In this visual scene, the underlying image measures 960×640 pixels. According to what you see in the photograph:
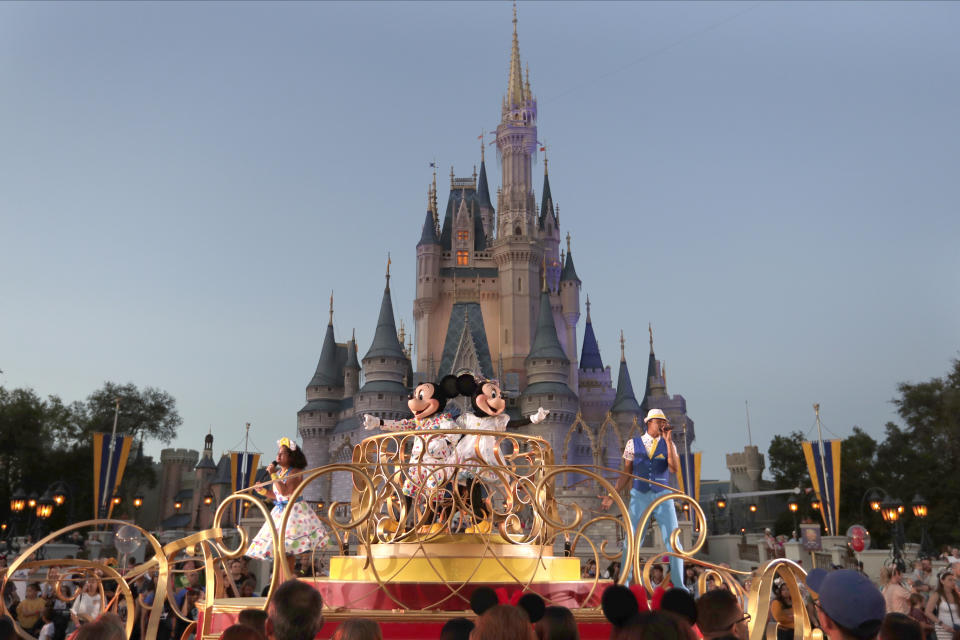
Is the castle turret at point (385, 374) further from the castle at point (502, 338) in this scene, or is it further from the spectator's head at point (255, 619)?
the spectator's head at point (255, 619)

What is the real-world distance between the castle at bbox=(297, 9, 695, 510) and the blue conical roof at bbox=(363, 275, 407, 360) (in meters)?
0.08

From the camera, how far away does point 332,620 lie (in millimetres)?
4246

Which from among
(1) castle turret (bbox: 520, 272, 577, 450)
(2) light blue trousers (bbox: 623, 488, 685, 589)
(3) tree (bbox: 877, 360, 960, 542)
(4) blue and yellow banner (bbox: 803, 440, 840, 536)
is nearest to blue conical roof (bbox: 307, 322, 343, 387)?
(1) castle turret (bbox: 520, 272, 577, 450)

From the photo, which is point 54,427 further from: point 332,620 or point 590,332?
point 332,620

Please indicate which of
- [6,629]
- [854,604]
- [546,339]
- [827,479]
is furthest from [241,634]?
[546,339]

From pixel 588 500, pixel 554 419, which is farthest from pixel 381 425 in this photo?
pixel 554 419

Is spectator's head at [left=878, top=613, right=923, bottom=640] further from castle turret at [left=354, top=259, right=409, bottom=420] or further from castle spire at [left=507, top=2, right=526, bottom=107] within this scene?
castle spire at [left=507, top=2, right=526, bottom=107]

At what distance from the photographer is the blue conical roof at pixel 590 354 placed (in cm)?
5912

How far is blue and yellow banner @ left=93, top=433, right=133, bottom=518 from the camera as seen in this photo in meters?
23.2

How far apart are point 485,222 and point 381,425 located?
2242 inches

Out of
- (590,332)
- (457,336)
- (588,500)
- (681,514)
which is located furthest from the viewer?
(590,332)

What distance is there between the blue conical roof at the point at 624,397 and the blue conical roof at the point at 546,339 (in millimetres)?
5447

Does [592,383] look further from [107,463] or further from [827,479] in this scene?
[107,463]

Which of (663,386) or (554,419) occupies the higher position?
(663,386)
